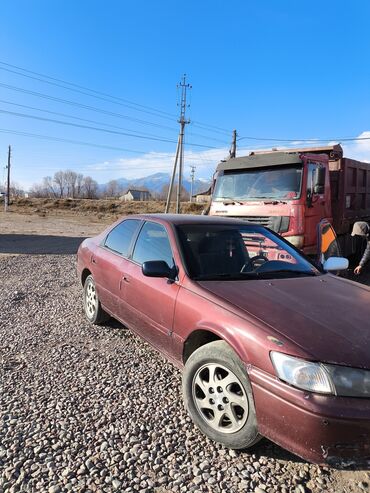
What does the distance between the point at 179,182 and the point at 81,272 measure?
89.7ft

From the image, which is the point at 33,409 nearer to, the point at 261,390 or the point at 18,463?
the point at 18,463

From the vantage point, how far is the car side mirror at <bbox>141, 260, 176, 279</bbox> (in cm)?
324

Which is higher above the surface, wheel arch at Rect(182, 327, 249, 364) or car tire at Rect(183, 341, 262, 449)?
wheel arch at Rect(182, 327, 249, 364)

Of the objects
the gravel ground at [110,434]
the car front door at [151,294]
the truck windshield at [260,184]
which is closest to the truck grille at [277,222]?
the truck windshield at [260,184]

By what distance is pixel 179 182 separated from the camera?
32219 mm

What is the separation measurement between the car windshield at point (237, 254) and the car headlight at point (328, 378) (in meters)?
1.20

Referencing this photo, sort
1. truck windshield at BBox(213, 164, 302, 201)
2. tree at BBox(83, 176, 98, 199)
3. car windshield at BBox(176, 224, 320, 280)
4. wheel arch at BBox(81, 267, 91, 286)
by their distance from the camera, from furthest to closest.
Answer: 1. tree at BBox(83, 176, 98, 199)
2. truck windshield at BBox(213, 164, 302, 201)
3. wheel arch at BBox(81, 267, 91, 286)
4. car windshield at BBox(176, 224, 320, 280)

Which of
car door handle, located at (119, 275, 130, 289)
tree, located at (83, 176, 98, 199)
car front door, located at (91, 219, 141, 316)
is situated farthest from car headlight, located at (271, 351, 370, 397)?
tree, located at (83, 176, 98, 199)

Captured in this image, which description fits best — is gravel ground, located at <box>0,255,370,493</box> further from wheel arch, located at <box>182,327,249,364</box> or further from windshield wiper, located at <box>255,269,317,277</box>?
windshield wiper, located at <box>255,269,317,277</box>

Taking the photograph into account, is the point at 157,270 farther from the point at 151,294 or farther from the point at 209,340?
the point at 209,340

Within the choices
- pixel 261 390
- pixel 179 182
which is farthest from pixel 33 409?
pixel 179 182

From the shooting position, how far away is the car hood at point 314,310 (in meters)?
2.26

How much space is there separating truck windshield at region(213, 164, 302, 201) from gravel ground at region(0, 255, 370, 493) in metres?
4.04

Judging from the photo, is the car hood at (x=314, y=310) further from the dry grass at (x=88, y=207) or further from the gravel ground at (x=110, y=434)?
the dry grass at (x=88, y=207)
